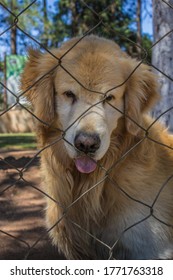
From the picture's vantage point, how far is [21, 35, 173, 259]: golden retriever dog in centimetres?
255

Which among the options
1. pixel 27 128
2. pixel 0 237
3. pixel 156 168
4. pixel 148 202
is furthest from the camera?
pixel 27 128

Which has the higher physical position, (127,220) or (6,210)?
(6,210)

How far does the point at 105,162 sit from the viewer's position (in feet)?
9.20

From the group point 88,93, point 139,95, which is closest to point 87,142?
point 88,93

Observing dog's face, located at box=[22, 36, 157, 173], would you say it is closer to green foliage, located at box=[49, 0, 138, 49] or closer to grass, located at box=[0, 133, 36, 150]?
grass, located at box=[0, 133, 36, 150]

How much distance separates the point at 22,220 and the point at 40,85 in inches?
76.4

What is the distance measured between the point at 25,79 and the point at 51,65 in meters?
0.20

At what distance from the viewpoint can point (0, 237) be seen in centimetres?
356

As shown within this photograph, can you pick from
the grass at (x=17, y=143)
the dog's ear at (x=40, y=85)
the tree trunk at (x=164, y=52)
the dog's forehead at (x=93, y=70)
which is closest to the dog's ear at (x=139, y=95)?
the dog's forehead at (x=93, y=70)

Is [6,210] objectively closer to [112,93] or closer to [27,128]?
[112,93]

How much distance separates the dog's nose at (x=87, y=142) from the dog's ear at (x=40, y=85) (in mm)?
475

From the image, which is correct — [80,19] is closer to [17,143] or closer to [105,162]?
[17,143]

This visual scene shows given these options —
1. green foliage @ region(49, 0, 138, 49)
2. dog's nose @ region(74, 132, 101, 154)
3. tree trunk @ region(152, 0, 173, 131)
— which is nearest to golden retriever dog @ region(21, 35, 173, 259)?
dog's nose @ region(74, 132, 101, 154)
